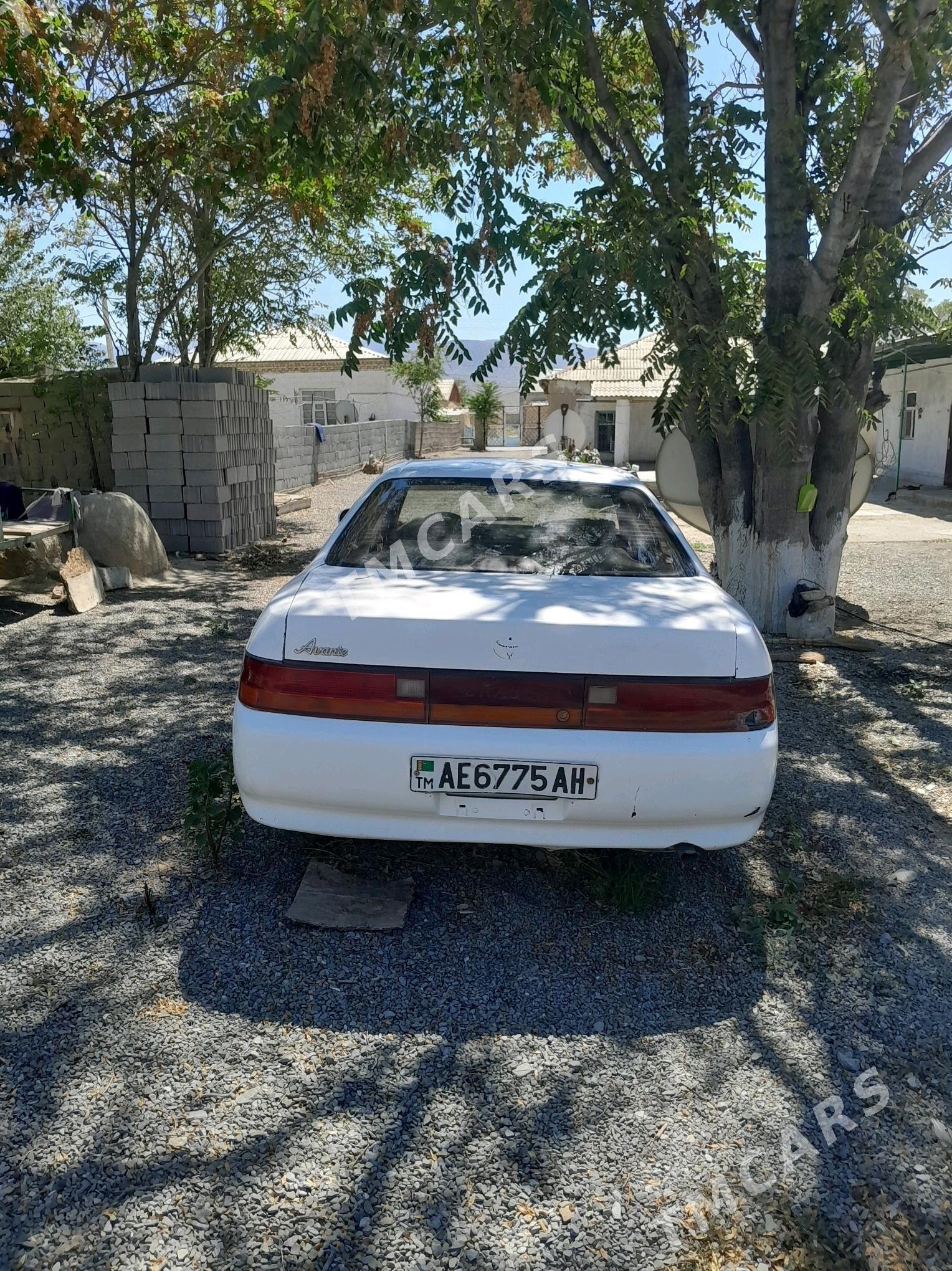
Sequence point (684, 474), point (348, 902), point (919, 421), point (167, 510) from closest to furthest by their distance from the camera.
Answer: point (348, 902) → point (684, 474) → point (167, 510) → point (919, 421)

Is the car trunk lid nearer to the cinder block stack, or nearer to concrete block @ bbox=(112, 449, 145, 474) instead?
the cinder block stack

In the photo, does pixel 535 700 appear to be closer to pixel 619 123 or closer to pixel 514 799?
pixel 514 799

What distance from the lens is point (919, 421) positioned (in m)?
22.1

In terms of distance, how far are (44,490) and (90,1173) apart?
762 cm

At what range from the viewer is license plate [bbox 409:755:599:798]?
285cm

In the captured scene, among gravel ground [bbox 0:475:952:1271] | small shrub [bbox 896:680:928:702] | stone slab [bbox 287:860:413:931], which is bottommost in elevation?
gravel ground [bbox 0:475:952:1271]

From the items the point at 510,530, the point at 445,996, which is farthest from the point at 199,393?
the point at 445,996

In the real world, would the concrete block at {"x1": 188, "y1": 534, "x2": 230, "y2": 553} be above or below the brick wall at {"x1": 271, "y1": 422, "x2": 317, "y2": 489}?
below

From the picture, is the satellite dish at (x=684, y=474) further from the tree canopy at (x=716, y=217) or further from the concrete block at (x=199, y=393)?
the concrete block at (x=199, y=393)

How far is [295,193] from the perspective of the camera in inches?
423

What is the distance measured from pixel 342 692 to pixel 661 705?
0.94 metres

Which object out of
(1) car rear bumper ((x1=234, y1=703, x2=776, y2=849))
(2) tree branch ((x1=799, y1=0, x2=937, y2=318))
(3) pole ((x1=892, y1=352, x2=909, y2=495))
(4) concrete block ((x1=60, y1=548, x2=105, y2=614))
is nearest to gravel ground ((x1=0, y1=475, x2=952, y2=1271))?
(1) car rear bumper ((x1=234, y1=703, x2=776, y2=849))

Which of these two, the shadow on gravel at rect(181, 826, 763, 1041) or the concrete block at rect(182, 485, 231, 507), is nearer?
the shadow on gravel at rect(181, 826, 763, 1041)

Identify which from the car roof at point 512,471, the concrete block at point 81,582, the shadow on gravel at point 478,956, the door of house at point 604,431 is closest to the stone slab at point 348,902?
the shadow on gravel at point 478,956
